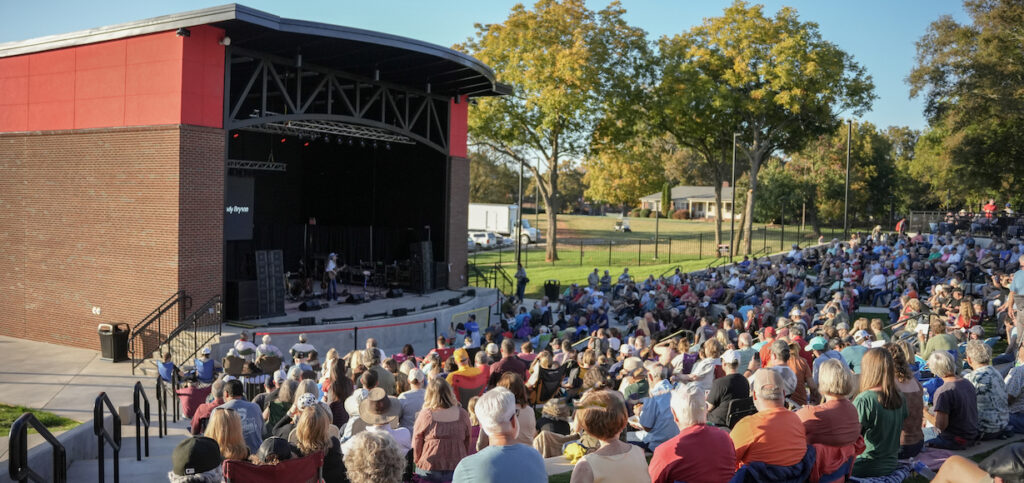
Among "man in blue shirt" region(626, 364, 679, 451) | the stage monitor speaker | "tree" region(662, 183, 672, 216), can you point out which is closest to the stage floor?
the stage monitor speaker

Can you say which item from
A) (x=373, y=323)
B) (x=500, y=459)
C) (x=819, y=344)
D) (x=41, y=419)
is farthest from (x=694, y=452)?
(x=373, y=323)

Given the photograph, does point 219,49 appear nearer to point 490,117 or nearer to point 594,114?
point 490,117

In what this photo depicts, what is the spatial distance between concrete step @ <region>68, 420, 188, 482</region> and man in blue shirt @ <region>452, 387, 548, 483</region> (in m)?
4.76

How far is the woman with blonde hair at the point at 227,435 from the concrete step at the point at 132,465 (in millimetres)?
3064

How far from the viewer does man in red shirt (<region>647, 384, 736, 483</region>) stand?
14.6ft

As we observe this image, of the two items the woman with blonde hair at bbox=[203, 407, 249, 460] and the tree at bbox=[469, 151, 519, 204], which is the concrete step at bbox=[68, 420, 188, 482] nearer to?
the woman with blonde hair at bbox=[203, 407, 249, 460]

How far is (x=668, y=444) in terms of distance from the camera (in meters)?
4.57

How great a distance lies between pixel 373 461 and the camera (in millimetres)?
3859

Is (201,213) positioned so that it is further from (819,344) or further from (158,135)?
(819,344)

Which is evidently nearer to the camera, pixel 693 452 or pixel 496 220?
pixel 693 452

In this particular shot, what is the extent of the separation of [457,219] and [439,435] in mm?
20329

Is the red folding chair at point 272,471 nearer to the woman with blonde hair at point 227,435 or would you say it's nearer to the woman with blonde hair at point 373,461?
the woman with blonde hair at point 227,435

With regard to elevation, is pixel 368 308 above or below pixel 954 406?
below

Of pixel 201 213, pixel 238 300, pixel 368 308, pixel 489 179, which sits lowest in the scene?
pixel 368 308
